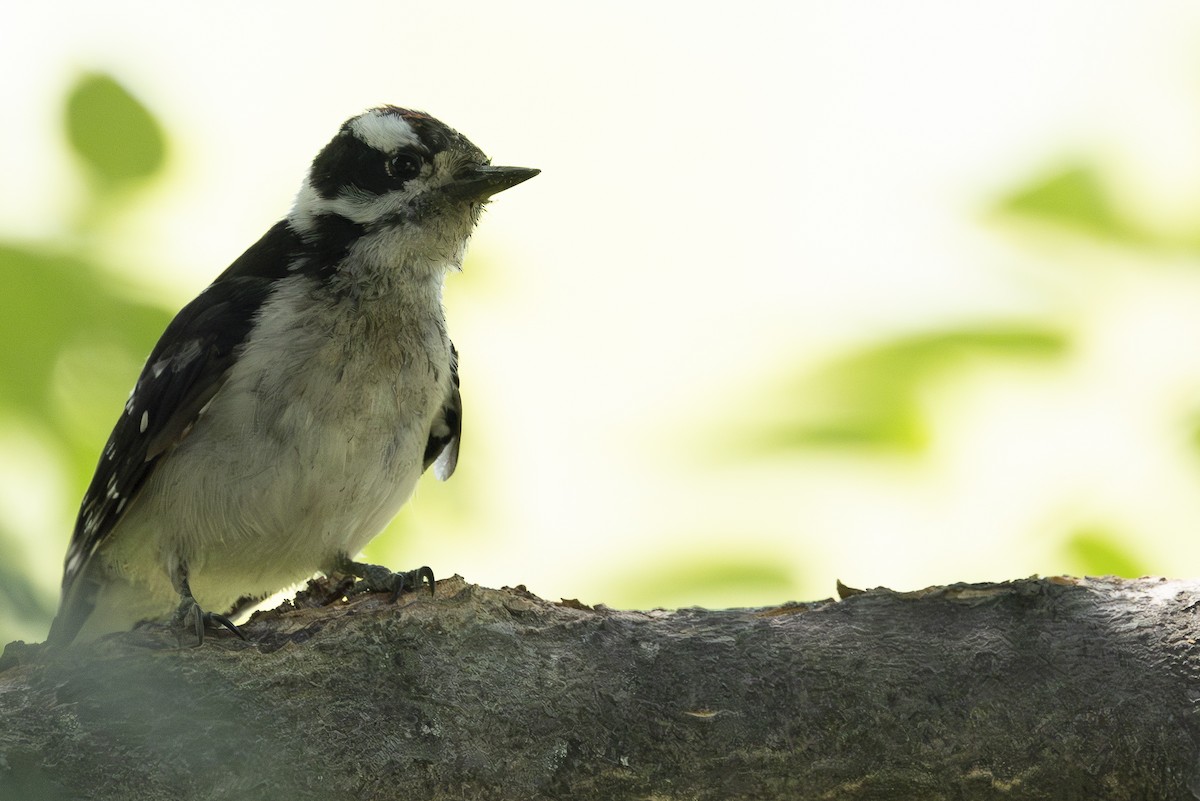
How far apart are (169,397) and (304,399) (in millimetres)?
499

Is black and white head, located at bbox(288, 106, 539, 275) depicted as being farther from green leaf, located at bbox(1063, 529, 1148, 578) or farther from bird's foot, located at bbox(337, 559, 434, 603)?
green leaf, located at bbox(1063, 529, 1148, 578)

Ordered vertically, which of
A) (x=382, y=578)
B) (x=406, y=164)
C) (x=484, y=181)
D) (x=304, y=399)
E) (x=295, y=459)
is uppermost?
(x=406, y=164)

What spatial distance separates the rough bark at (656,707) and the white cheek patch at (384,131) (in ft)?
6.72

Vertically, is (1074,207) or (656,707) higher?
(1074,207)

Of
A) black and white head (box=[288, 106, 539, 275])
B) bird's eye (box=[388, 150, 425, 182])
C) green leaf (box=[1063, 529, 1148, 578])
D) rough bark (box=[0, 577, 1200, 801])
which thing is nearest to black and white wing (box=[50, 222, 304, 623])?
black and white head (box=[288, 106, 539, 275])

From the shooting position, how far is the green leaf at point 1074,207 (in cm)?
299

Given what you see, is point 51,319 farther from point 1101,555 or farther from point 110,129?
point 1101,555

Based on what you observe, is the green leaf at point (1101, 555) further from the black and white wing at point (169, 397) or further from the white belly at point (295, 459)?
the black and white wing at point (169, 397)

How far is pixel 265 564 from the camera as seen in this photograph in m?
4.19

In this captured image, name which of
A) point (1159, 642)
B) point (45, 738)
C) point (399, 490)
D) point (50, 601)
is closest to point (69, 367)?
point (50, 601)

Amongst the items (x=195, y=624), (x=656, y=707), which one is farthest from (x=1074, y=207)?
(x=195, y=624)

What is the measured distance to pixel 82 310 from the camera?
226cm

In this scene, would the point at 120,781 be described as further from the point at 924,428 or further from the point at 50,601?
the point at 924,428

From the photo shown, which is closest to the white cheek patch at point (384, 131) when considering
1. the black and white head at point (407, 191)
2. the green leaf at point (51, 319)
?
the black and white head at point (407, 191)
